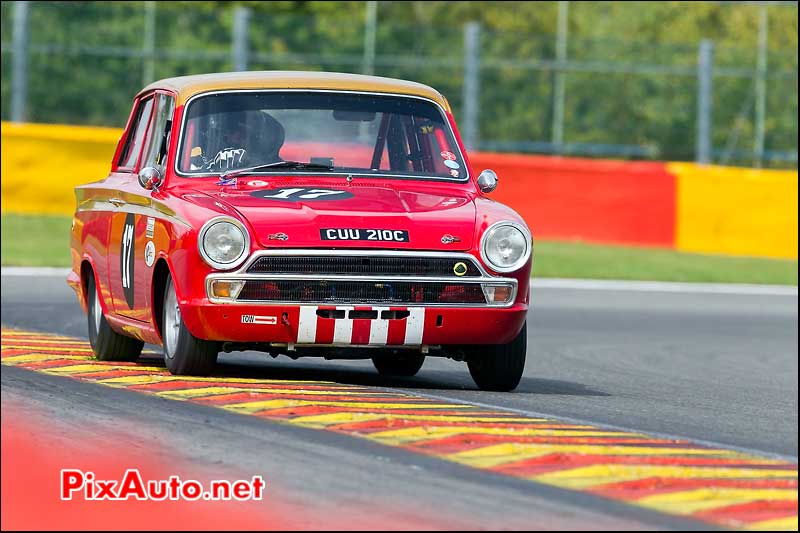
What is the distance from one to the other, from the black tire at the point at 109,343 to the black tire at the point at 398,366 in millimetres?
1419

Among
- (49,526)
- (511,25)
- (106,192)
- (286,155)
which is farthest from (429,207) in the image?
(511,25)

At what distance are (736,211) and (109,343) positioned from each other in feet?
44.6

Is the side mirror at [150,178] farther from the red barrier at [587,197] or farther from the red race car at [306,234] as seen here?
the red barrier at [587,197]

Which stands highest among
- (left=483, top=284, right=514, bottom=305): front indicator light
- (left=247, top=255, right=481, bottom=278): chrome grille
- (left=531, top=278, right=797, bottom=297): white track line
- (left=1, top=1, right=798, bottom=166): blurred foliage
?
(left=1, top=1, right=798, bottom=166): blurred foliage

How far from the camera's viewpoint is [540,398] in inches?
369

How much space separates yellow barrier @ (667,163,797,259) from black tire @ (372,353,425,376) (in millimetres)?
12208

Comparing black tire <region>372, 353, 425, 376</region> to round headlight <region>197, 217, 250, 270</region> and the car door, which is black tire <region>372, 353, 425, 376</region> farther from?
round headlight <region>197, 217, 250, 270</region>

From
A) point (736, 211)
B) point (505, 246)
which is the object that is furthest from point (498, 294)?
point (736, 211)

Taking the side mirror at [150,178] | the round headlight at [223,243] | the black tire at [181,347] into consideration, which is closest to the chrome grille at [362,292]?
the round headlight at [223,243]

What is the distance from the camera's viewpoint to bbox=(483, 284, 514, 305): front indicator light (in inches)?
354

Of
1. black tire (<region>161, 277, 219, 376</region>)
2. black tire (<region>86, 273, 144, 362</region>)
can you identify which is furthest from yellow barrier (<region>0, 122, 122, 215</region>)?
black tire (<region>161, 277, 219, 376</region>)

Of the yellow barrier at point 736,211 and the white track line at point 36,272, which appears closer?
the white track line at point 36,272

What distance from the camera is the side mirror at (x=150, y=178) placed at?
9.48 metres

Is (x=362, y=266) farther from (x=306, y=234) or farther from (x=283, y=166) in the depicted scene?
(x=283, y=166)
